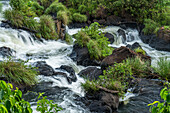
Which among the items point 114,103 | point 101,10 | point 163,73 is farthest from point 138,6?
point 114,103

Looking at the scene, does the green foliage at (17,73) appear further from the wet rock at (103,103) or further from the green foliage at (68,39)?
the green foliage at (68,39)

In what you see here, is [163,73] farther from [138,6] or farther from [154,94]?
[138,6]

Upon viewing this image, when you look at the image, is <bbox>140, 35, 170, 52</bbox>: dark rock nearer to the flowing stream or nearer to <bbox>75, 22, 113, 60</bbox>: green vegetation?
the flowing stream

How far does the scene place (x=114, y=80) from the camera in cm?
662

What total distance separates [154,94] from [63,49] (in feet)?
23.5

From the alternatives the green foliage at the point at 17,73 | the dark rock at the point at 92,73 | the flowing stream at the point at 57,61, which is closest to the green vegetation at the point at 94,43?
the flowing stream at the point at 57,61

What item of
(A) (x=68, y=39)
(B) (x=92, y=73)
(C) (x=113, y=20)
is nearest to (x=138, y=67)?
(B) (x=92, y=73)

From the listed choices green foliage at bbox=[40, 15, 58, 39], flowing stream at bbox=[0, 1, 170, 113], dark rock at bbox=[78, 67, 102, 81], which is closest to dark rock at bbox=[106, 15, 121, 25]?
flowing stream at bbox=[0, 1, 170, 113]

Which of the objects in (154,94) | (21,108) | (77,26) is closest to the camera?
(21,108)

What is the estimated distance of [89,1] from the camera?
22.1 m

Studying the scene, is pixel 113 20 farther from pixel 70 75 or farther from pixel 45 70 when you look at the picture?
pixel 45 70

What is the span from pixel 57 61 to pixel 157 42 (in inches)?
359

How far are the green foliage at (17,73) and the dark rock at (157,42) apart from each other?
435 inches

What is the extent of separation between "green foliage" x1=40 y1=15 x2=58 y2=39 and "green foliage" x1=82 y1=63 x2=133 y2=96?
8289mm
